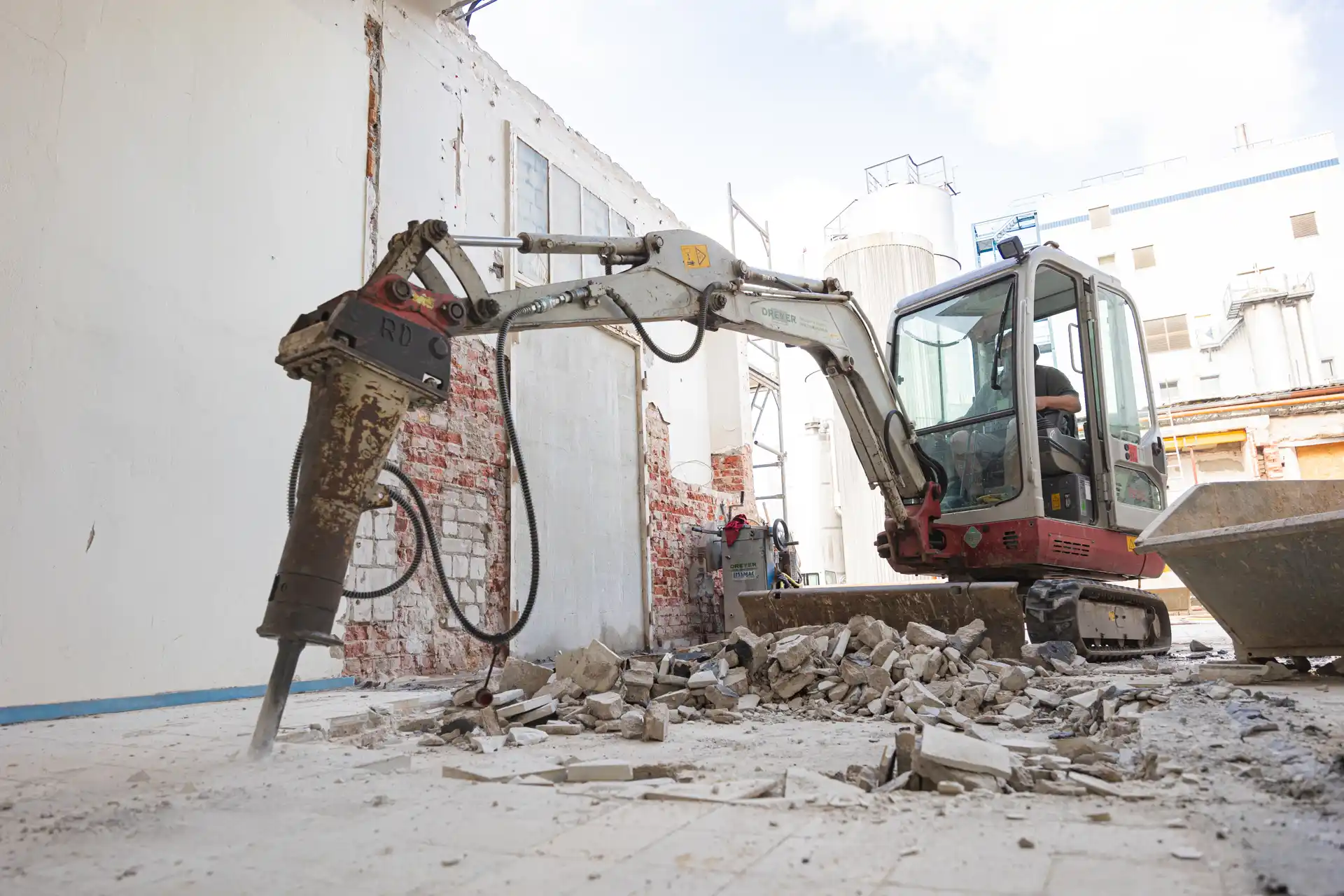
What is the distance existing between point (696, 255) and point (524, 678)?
230cm

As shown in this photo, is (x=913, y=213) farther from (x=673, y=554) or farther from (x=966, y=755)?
(x=966, y=755)

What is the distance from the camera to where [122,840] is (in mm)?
1812

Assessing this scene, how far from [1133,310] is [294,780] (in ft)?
20.1

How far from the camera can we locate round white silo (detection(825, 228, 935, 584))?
1505 cm

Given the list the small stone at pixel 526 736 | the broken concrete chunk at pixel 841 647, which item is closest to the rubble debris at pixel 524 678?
the small stone at pixel 526 736

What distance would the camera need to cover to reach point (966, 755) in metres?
2.08

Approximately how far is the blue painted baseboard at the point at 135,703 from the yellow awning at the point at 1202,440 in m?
16.2

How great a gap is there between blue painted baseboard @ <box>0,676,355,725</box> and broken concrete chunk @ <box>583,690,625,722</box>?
1.59 m

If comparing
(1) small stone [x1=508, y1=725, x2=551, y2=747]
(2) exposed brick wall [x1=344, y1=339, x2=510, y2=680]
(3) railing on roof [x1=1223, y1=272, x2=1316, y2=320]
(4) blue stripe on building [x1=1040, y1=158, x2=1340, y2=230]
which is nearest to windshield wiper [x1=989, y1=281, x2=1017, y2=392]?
(1) small stone [x1=508, y1=725, x2=551, y2=747]

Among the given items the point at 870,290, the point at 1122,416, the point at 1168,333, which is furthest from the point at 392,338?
the point at 1168,333

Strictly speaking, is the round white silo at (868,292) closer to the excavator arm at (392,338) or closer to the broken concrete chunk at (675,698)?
the excavator arm at (392,338)

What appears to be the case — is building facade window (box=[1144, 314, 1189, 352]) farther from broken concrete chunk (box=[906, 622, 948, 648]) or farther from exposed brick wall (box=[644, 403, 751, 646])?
broken concrete chunk (box=[906, 622, 948, 648])

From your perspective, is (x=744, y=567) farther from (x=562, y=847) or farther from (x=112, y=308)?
(x=562, y=847)

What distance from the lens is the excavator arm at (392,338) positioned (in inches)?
98.9
